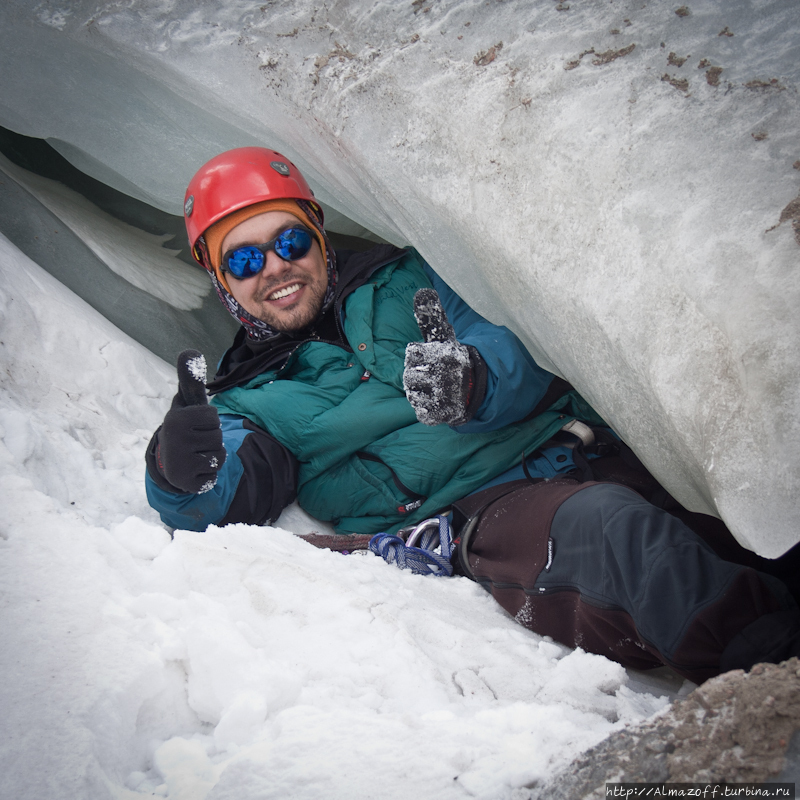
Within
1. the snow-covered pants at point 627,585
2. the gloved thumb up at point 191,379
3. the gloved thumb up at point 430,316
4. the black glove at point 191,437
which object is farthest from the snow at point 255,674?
the gloved thumb up at point 430,316

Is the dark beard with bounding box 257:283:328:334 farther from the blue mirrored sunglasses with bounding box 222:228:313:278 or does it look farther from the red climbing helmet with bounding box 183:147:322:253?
the red climbing helmet with bounding box 183:147:322:253

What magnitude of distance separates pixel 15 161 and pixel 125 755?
266 centimetres

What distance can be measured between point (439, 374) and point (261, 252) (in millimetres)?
891

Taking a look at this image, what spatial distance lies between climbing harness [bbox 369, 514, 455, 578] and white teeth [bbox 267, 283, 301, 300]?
0.89 metres

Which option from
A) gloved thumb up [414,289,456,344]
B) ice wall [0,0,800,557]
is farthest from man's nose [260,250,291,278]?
gloved thumb up [414,289,456,344]

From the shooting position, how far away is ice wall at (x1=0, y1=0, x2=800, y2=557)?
777mm

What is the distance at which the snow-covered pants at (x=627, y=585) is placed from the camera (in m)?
0.85

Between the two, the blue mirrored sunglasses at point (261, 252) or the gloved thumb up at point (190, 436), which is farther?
the blue mirrored sunglasses at point (261, 252)

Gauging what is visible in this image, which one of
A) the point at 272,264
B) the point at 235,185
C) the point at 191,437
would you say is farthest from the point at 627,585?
the point at 235,185

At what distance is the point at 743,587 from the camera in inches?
34.2

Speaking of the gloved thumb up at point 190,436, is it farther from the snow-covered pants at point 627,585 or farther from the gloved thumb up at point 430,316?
the snow-covered pants at point 627,585

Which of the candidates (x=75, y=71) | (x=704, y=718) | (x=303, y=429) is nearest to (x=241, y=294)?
(x=303, y=429)

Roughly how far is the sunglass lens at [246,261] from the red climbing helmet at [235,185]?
0.14 meters

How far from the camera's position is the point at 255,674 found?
801mm
